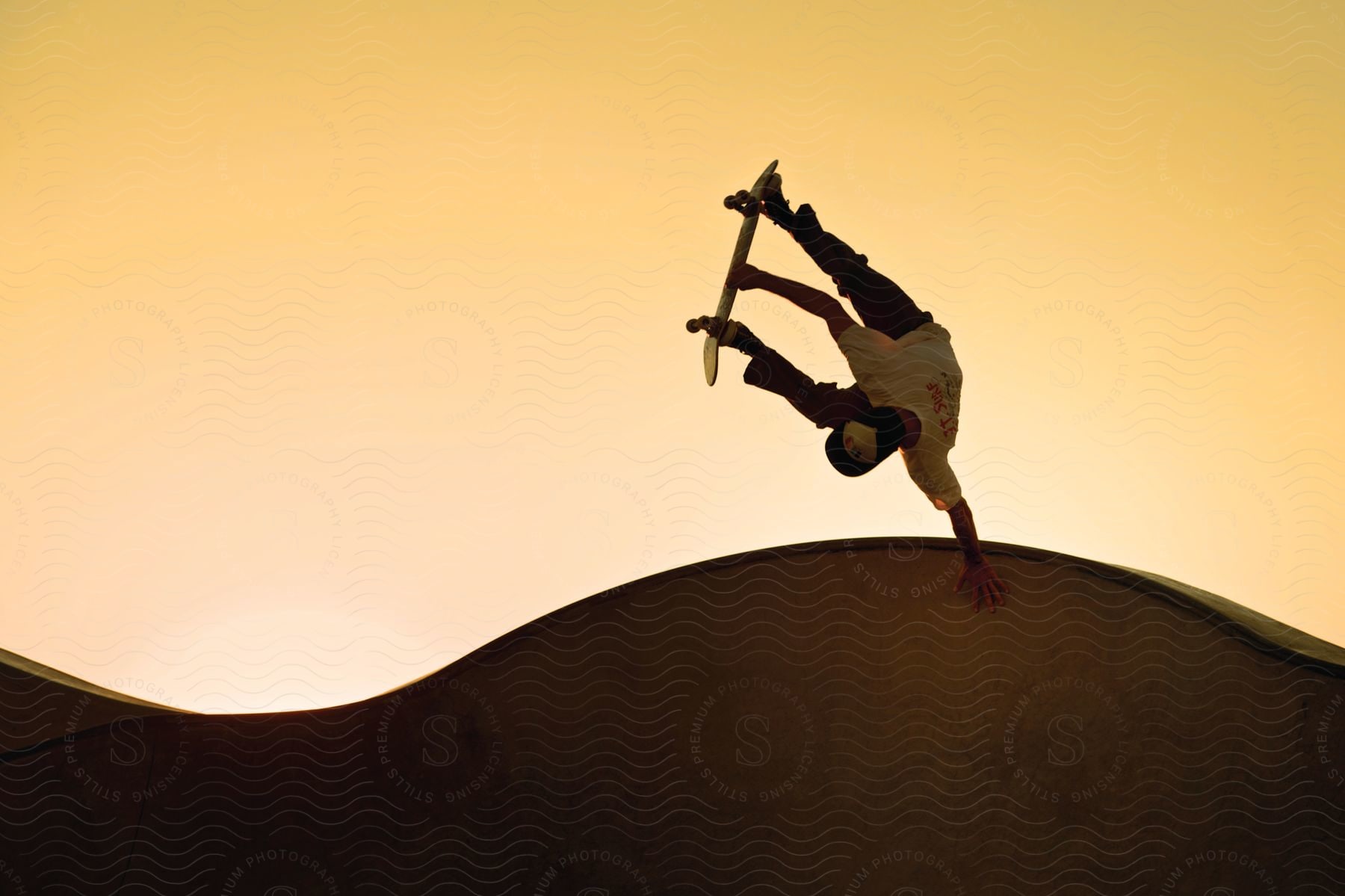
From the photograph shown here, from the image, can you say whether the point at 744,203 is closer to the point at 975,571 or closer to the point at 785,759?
the point at 975,571

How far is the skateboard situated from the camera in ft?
14.5

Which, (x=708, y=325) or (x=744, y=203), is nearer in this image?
(x=708, y=325)

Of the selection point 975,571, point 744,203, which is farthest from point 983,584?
point 744,203

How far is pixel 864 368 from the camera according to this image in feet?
15.3

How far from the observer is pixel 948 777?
16.6ft

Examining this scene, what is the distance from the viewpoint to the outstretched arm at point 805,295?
4656 millimetres

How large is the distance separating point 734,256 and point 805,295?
15.3 inches

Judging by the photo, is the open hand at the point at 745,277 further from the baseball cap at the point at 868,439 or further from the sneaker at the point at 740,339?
the baseball cap at the point at 868,439

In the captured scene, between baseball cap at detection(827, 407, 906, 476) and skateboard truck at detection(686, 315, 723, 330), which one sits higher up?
skateboard truck at detection(686, 315, 723, 330)

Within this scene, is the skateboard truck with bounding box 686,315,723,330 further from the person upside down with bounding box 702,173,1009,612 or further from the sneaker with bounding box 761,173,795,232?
the sneaker with bounding box 761,173,795,232

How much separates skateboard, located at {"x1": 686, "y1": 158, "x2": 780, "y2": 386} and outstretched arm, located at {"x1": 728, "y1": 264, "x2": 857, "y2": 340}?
0.10m

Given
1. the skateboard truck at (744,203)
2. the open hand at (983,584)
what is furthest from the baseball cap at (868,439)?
the skateboard truck at (744,203)

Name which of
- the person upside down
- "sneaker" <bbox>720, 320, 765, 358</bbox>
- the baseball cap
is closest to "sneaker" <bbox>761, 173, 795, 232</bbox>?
the person upside down

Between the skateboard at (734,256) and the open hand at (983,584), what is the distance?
1747 mm
